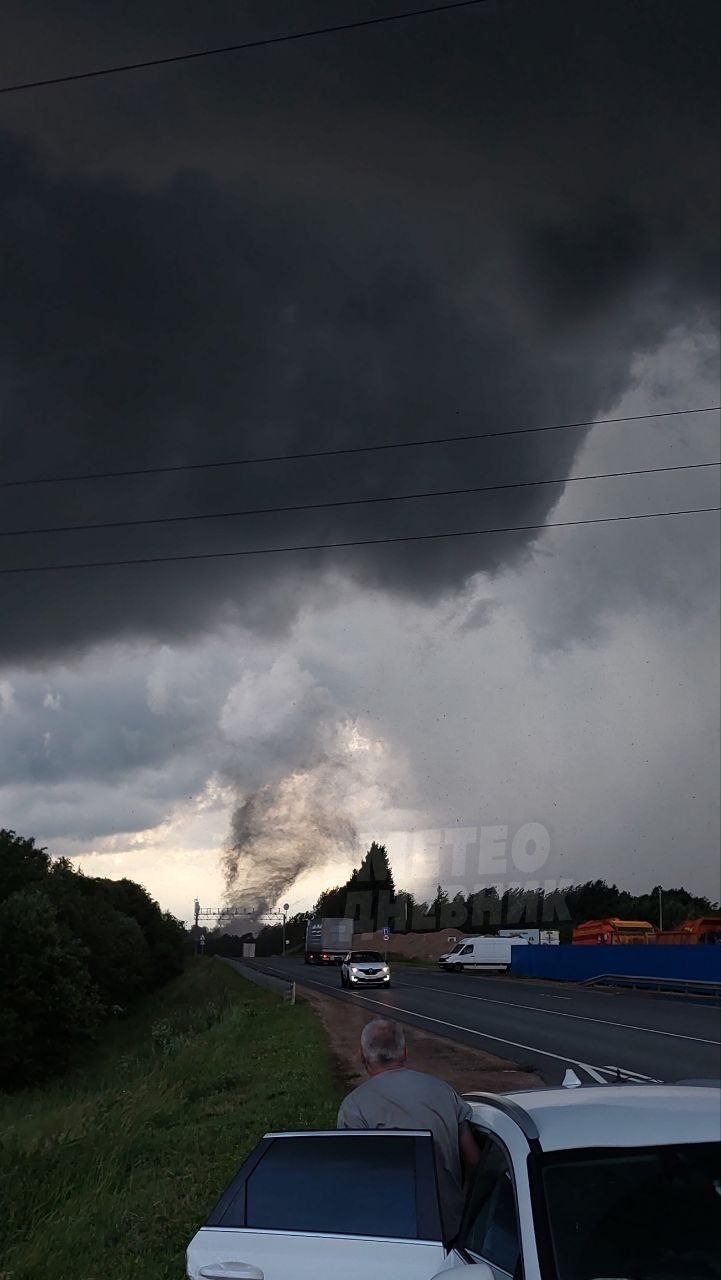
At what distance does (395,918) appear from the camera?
150375 millimetres

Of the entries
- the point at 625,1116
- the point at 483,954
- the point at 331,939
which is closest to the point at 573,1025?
the point at 625,1116

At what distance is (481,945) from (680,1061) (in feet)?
167

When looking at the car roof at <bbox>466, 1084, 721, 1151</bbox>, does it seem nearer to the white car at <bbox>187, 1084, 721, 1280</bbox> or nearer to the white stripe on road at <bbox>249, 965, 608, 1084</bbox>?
the white car at <bbox>187, 1084, 721, 1280</bbox>

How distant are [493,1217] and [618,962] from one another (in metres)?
46.6

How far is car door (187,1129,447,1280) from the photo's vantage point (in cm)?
381

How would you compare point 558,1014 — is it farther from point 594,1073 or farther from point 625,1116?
point 625,1116

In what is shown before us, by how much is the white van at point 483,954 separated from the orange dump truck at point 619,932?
546 centimetres

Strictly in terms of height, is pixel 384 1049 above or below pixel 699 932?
above

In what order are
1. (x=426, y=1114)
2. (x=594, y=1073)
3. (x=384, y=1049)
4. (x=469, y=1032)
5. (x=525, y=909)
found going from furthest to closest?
(x=525, y=909) < (x=469, y=1032) < (x=594, y=1073) < (x=384, y=1049) < (x=426, y=1114)

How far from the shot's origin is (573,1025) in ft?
96.1

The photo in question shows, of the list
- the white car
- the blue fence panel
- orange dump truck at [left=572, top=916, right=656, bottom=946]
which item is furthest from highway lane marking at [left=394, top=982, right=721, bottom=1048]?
the white car

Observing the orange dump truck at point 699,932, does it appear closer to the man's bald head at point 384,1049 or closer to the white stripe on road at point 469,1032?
the white stripe on road at point 469,1032

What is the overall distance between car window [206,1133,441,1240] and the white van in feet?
220

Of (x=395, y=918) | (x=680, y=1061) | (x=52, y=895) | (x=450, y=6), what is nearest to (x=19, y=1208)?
(x=680, y=1061)
